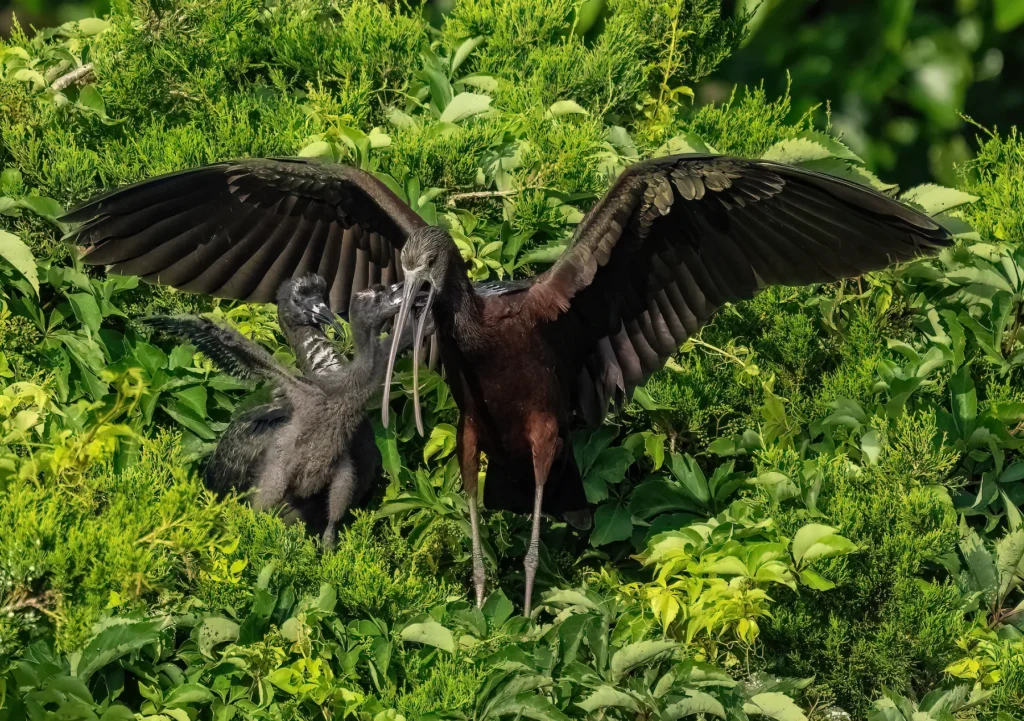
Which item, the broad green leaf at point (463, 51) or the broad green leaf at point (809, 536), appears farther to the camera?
the broad green leaf at point (463, 51)

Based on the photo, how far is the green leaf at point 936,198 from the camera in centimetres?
509

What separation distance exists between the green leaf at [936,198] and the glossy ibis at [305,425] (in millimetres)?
1995

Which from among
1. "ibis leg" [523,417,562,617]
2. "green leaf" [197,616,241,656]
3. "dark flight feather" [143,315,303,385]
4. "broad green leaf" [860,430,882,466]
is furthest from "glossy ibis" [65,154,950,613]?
"green leaf" [197,616,241,656]

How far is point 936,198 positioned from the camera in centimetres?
512

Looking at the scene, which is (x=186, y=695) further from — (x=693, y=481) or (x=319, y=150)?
(x=319, y=150)

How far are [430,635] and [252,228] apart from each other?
2061mm

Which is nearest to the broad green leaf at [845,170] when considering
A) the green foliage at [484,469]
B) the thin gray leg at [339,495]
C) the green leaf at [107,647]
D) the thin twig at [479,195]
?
the green foliage at [484,469]

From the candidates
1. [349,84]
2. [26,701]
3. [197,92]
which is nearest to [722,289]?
[349,84]

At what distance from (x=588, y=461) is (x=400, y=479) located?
0.70 meters

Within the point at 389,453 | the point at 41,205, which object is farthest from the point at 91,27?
the point at 389,453

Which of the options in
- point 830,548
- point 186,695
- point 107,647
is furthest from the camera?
point 830,548

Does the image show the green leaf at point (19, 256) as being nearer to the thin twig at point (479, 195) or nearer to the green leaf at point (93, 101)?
the green leaf at point (93, 101)

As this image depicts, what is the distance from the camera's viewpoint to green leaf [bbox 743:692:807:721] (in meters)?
3.64

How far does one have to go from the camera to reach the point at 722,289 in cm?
461
